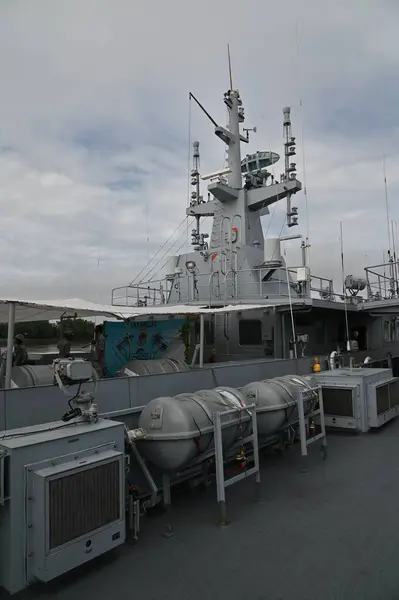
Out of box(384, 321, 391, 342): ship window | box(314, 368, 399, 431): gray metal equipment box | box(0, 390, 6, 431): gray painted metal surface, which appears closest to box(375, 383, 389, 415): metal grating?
box(314, 368, 399, 431): gray metal equipment box

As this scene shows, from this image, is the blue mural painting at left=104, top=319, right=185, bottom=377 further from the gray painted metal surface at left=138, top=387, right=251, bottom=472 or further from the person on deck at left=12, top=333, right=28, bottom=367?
the gray painted metal surface at left=138, top=387, right=251, bottom=472

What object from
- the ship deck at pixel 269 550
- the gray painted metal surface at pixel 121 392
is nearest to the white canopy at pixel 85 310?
the gray painted metal surface at pixel 121 392

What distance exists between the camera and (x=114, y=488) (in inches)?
142

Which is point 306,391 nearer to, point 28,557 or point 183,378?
point 183,378

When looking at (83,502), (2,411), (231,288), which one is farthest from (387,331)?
(83,502)

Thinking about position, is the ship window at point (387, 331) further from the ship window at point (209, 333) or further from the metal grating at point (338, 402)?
the metal grating at point (338, 402)

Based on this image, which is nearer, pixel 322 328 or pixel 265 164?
pixel 322 328

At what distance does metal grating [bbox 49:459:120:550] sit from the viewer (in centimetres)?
319

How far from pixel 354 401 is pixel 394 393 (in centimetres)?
146

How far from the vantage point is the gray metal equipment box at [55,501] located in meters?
3.09

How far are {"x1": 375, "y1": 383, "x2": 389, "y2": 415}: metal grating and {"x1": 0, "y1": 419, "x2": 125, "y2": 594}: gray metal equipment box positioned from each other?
570cm

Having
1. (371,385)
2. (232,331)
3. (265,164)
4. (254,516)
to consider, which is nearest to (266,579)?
(254,516)

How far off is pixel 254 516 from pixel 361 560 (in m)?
1.20

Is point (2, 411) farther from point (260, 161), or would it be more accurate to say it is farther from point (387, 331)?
point (387, 331)
